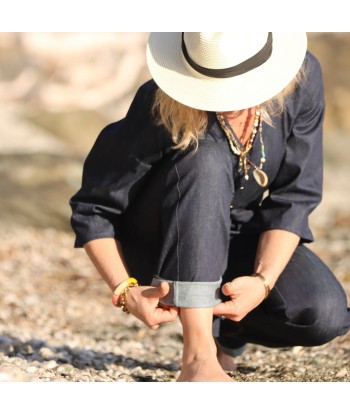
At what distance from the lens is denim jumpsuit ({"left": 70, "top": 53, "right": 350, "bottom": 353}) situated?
88.4 inches

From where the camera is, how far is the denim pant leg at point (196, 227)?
222 centimetres

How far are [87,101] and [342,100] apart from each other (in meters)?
2.43

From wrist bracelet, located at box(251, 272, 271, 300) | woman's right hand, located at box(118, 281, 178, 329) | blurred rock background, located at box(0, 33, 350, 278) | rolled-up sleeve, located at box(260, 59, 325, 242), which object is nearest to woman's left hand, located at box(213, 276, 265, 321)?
wrist bracelet, located at box(251, 272, 271, 300)

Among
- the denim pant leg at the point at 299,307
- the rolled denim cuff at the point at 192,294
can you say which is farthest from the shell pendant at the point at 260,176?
the rolled denim cuff at the point at 192,294

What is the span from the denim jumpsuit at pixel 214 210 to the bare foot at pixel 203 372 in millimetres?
170

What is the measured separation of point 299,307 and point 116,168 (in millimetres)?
703

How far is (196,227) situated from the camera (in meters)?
2.23

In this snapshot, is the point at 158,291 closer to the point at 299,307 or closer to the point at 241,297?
the point at 241,297

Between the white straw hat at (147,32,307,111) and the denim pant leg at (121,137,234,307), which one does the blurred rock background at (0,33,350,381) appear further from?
the white straw hat at (147,32,307,111)

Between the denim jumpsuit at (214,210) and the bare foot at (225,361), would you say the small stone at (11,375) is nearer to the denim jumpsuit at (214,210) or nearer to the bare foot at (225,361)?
the denim jumpsuit at (214,210)

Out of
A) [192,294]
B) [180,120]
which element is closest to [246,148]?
[180,120]

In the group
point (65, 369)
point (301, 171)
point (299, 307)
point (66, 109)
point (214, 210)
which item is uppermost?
point (66, 109)

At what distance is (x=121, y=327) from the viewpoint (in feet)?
11.8

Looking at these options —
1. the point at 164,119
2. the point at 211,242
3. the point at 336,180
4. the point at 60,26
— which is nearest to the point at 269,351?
the point at 211,242
